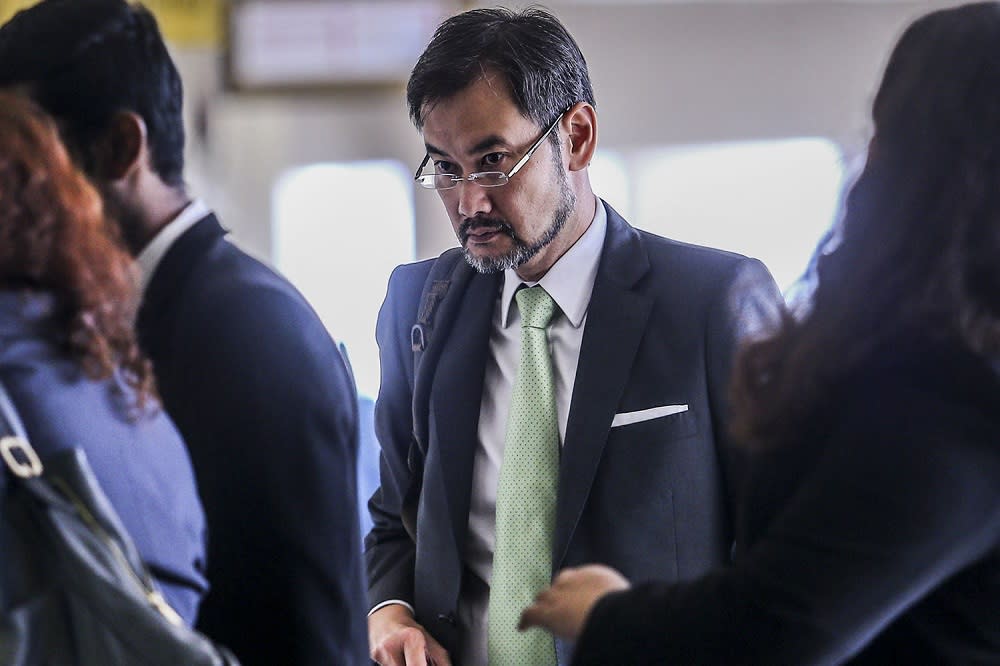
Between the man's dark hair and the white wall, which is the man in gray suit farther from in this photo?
the white wall

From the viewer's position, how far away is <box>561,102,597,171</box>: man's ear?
198 cm

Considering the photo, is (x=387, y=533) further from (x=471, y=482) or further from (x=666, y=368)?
(x=666, y=368)

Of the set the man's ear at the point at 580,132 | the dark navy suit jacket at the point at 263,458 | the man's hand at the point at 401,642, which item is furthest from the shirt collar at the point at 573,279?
the dark navy suit jacket at the point at 263,458

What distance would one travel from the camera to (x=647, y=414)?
1776 mm

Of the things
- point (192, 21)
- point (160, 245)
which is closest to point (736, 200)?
point (192, 21)

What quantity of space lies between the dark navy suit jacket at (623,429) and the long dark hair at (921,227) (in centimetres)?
58

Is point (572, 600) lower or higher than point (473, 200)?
lower

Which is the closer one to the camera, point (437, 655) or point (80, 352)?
point (80, 352)

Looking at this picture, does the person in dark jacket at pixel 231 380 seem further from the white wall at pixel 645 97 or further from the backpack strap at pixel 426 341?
the white wall at pixel 645 97

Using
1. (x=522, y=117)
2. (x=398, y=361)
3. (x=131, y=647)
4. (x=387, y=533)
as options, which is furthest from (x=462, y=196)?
(x=131, y=647)

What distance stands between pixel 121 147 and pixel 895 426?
34.3 inches

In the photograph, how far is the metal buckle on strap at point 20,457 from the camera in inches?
39.4

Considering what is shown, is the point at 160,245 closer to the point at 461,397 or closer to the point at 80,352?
A: the point at 80,352

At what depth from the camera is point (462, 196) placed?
1.90 metres
